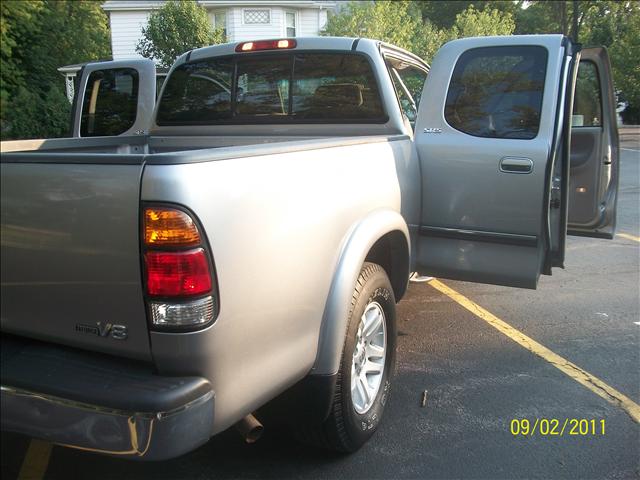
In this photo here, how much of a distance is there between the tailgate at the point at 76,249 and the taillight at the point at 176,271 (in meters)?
0.05

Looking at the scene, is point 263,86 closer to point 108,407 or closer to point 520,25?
point 108,407

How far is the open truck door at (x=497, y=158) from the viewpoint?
3490mm

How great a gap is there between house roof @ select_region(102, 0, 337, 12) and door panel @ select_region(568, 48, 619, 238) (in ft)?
68.1

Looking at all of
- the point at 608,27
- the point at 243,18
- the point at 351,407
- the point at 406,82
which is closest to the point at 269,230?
the point at 351,407

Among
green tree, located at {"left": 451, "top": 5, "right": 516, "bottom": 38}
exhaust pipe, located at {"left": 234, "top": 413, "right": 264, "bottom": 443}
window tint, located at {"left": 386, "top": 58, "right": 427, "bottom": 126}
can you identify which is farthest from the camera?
green tree, located at {"left": 451, "top": 5, "right": 516, "bottom": 38}

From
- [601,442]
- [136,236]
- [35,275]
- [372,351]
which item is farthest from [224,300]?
[601,442]

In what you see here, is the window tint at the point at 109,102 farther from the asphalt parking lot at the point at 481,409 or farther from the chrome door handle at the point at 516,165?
the chrome door handle at the point at 516,165

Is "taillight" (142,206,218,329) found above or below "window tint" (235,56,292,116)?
below

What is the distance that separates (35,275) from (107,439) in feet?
2.17

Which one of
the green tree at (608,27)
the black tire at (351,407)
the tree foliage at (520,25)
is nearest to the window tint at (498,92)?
the black tire at (351,407)

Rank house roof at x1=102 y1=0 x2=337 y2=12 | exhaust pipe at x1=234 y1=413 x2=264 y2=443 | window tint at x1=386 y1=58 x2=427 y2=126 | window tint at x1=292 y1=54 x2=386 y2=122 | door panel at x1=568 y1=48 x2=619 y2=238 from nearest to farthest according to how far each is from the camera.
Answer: exhaust pipe at x1=234 y1=413 x2=264 y2=443 < window tint at x1=292 y1=54 x2=386 y2=122 < window tint at x1=386 y1=58 x2=427 y2=126 < door panel at x1=568 y1=48 x2=619 y2=238 < house roof at x1=102 y1=0 x2=337 y2=12

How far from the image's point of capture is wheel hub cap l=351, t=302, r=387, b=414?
297 centimetres
